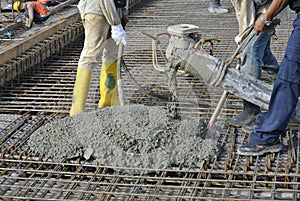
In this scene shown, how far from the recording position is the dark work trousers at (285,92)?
3.71 metres

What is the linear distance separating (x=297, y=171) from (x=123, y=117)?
1.36 metres

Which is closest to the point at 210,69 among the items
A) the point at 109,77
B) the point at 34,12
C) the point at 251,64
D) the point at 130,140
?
the point at 251,64

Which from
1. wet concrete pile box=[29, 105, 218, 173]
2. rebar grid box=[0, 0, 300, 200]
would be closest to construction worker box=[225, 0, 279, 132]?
rebar grid box=[0, 0, 300, 200]

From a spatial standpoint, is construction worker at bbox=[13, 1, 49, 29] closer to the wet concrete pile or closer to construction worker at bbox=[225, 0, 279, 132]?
the wet concrete pile

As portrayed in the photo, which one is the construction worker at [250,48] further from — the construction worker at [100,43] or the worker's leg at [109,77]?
the worker's leg at [109,77]

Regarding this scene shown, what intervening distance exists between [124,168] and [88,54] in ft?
4.65

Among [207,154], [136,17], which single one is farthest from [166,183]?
[136,17]

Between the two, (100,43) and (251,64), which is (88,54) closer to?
(100,43)

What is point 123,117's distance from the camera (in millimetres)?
4250

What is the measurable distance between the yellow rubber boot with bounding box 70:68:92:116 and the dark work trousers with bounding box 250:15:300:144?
5.34 ft

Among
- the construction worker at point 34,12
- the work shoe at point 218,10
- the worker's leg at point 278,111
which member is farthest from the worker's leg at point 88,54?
the work shoe at point 218,10

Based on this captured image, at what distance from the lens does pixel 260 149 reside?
388 cm

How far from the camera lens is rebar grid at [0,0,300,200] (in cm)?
351

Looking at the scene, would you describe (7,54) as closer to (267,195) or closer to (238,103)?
(238,103)
